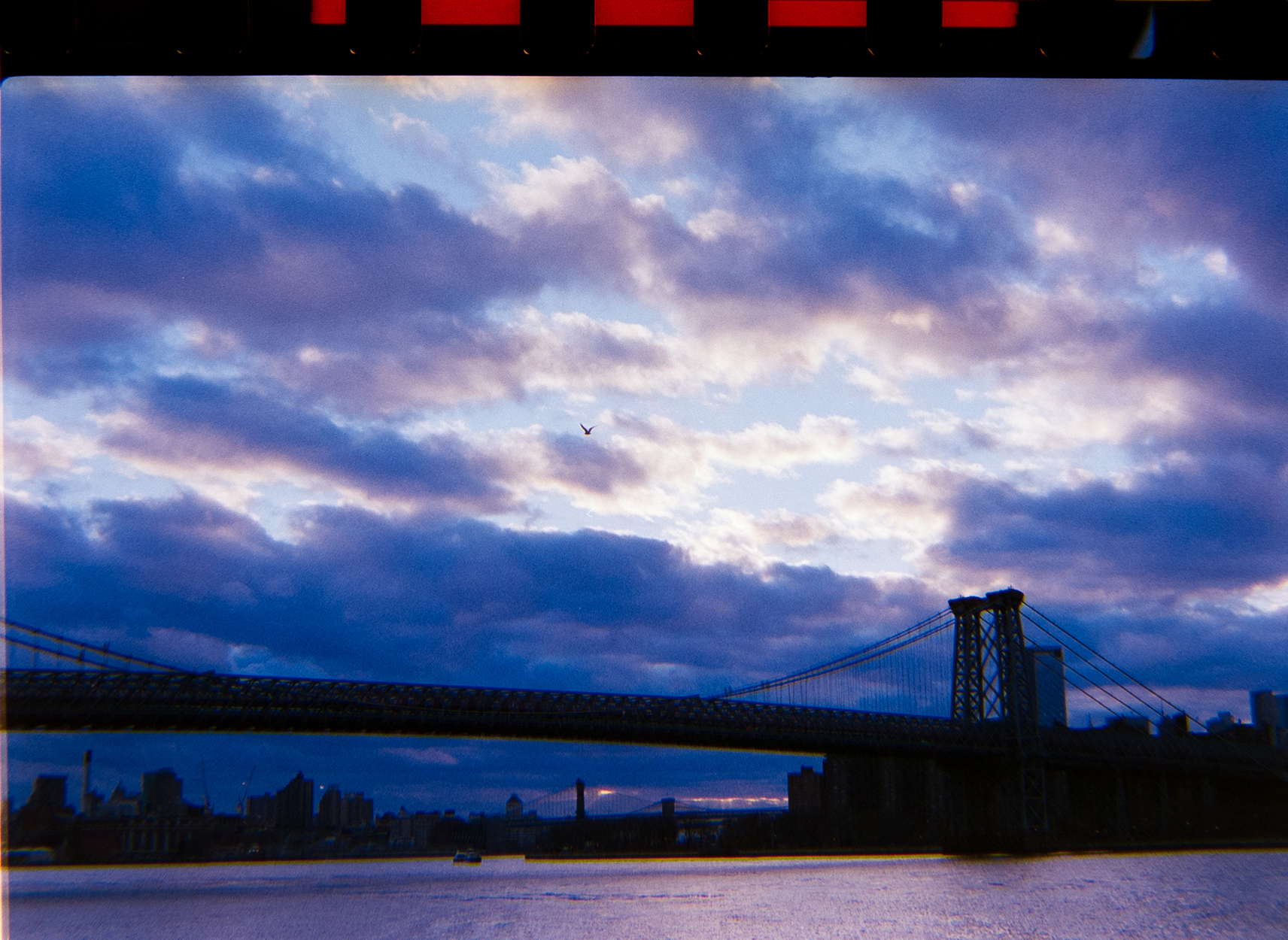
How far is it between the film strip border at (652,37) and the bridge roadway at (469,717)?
27837mm

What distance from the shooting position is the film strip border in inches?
100

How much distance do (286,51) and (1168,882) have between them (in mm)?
48054

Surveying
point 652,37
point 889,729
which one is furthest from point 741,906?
point 652,37

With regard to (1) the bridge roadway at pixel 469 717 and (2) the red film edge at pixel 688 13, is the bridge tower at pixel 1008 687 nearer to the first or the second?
(1) the bridge roadway at pixel 469 717

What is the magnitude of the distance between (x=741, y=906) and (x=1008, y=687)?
15.9 meters

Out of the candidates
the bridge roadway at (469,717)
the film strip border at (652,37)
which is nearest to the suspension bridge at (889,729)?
the bridge roadway at (469,717)

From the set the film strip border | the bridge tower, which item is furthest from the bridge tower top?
the film strip border

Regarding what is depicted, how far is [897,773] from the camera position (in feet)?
193

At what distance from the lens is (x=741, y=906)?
38.0 meters

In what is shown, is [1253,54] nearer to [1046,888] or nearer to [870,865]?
[1046,888]

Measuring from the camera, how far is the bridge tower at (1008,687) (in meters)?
44.9

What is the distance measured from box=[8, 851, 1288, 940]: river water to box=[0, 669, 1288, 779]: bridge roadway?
4.87m

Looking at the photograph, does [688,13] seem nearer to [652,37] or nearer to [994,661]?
[652,37]

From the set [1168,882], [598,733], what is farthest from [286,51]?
[1168,882]
